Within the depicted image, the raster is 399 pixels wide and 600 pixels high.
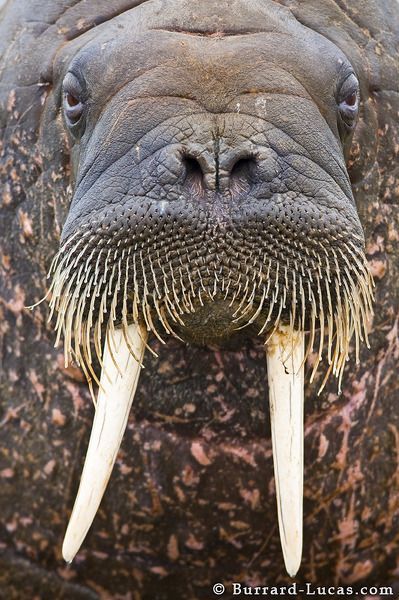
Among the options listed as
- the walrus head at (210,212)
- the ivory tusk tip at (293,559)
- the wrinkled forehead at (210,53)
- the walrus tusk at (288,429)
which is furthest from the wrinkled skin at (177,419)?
the ivory tusk tip at (293,559)

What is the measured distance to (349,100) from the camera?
616 centimetres

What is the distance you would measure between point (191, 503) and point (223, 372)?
67 centimetres

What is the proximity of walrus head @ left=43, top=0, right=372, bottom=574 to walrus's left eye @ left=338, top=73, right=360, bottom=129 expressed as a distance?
1.5 inches

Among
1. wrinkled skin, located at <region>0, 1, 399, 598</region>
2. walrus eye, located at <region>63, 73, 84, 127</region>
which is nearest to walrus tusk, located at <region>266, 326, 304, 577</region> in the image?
wrinkled skin, located at <region>0, 1, 399, 598</region>

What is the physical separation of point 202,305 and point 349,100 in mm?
1297

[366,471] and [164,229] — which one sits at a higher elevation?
[164,229]

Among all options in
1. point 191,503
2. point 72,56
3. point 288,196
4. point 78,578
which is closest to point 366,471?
point 191,503

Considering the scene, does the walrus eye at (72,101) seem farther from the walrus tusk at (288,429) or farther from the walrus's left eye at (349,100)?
the walrus tusk at (288,429)

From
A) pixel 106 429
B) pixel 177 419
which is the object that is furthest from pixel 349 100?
pixel 106 429

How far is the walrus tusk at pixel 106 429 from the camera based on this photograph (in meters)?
5.74

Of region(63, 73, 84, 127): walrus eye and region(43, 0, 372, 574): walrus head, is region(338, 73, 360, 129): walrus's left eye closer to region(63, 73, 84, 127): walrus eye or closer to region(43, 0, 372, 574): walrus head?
region(43, 0, 372, 574): walrus head

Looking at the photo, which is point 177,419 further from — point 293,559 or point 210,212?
point 210,212

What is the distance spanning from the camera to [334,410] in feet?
22.0

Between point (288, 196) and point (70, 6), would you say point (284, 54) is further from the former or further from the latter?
point (70, 6)
